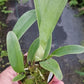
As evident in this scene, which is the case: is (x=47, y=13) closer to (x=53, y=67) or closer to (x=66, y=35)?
(x=53, y=67)

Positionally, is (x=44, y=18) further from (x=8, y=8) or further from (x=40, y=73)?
(x=8, y=8)

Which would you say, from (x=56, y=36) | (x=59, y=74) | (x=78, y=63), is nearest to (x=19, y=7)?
(x=56, y=36)

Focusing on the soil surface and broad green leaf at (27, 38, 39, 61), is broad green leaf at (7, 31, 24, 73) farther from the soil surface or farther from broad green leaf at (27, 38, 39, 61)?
the soil surface

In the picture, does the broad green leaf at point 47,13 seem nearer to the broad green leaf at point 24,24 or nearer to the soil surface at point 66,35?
the broad green leaf at point 24,24

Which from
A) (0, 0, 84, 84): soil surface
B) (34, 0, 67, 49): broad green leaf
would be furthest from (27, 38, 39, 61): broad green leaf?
(0, 0, 84, 84): soil surface

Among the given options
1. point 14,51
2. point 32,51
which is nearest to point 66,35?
point 32,51
